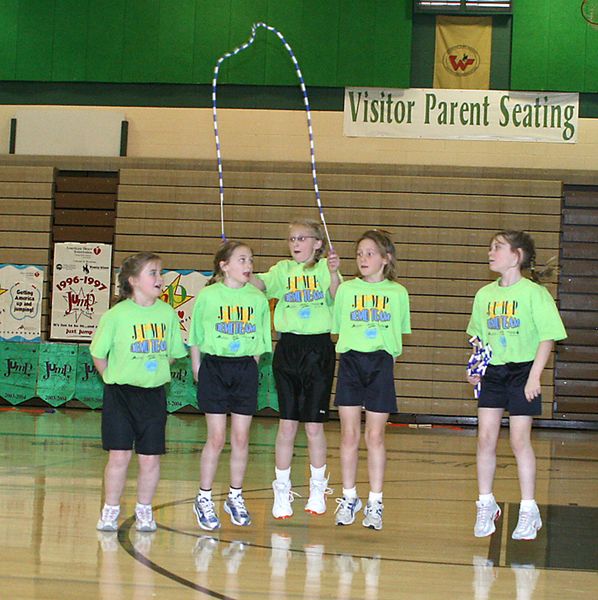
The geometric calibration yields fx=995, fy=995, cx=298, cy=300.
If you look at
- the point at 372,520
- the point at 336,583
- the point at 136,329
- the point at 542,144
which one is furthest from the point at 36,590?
the point at 542,144

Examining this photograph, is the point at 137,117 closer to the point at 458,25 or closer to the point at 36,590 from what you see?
the point at 458,25

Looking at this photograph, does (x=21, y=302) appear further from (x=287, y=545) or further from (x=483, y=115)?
(x=287, y=545)

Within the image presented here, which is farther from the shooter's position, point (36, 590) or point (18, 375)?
point (18, 375)

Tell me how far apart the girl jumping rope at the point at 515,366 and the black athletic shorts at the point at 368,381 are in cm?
45

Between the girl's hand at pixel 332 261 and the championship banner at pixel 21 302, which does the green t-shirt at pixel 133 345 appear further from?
the championship banner at pixel 21 302

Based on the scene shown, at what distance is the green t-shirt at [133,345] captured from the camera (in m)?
5.01

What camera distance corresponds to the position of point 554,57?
1239cm

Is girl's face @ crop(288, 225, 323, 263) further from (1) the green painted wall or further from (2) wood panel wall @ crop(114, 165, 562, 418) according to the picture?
(1) the green painted wall

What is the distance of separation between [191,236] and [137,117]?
1724 mm

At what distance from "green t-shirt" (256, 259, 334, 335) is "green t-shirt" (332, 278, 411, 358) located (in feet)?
0.47

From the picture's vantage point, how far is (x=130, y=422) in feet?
16.5

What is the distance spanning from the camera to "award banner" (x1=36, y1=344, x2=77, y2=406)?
41.3ft

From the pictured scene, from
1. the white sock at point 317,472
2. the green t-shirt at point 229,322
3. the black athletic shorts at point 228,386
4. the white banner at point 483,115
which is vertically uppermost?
the white banner at point 483,115

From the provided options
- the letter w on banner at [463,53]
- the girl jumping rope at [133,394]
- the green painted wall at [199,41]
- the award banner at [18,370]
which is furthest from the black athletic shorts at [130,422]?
the letter w on banner at [463,53]
